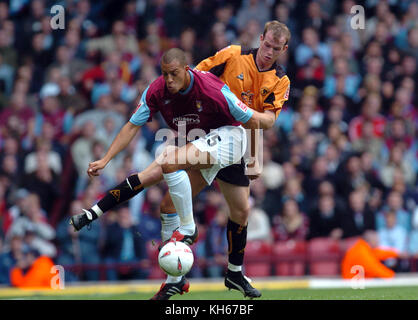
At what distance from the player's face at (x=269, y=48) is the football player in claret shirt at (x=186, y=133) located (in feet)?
1.95

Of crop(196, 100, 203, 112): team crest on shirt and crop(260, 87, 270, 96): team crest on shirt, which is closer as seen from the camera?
crop(196, 100, 203, 112): team crest on shirt

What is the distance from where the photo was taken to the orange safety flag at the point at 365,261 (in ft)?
35.5

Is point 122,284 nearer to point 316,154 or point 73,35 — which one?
point 316,154

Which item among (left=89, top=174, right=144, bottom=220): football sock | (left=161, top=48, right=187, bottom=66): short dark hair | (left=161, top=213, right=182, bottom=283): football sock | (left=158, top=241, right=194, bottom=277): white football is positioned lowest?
(left=158, top=241, right=194, bottom=277): white football

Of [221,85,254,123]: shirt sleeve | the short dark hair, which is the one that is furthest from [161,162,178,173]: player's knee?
the short dark hair

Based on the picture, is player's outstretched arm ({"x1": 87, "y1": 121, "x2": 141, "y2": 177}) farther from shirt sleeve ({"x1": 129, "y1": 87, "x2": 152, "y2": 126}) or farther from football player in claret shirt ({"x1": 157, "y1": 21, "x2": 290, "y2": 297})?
football player in claret shirt ({"x1": 157, "y1": 21, "x2": 290, "y2": 297})

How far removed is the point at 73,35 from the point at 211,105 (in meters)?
7.28

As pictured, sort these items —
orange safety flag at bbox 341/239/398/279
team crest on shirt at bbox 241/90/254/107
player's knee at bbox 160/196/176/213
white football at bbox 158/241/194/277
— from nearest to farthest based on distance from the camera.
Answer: white football at bbox 158/241/194/277 → player's knee at bbox 160/196/176/213 → team crest on shirt at bbox 241/90/254/107 → orange safety flag at bbox 341/239/398/279

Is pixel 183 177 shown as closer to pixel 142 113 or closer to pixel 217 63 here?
pixel 142 113

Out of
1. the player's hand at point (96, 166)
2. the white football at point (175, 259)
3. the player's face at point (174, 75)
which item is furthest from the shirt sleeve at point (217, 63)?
the white football at point (175, 259)

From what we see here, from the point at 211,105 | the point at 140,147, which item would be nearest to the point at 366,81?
the point at 140,147

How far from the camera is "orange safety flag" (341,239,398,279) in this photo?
35.5 feet

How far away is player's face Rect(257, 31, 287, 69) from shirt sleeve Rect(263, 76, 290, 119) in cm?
23

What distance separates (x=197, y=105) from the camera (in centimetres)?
678
